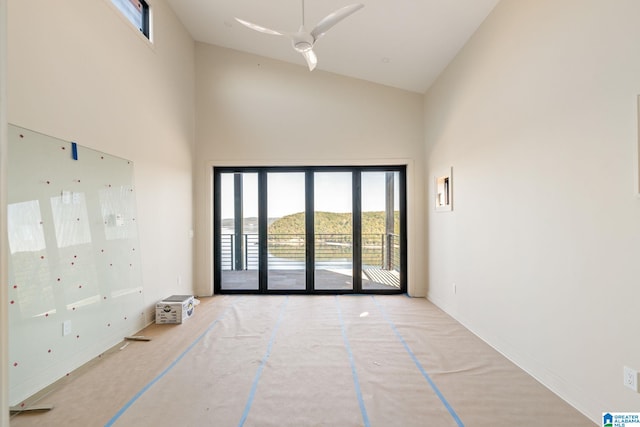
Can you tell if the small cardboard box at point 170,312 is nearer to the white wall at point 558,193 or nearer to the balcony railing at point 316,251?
the balcony railing at point 316,251

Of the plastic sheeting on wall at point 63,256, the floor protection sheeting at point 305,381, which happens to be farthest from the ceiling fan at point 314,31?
the floor protection sheeting at point 305,381

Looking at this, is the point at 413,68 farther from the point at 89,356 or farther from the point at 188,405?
the point at 89,356

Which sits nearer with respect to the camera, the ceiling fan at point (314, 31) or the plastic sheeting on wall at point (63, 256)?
the plastic sheeting on wall at point (63, 256)

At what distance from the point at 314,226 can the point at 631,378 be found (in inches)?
152

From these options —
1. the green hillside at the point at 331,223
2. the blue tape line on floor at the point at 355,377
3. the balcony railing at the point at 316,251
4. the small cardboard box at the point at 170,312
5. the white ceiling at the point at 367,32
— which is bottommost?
the blue tape line on floor at the point at 355,377

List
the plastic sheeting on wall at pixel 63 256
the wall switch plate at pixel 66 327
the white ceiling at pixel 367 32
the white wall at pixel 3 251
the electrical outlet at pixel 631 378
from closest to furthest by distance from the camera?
the white wall at pixel 3 251 < the electrical outlet at pixel 631 378 < the plastic sheeting on wall at pixel 63 256 < the wall switch plate at pixel 66 327 < the white ceiling at pixel 367 32

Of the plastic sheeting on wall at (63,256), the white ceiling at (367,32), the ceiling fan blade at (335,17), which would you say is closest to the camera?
the plastic sheeting on wall at (63,256)

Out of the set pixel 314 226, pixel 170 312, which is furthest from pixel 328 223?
pixel 170 312

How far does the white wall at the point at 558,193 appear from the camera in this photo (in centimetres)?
172

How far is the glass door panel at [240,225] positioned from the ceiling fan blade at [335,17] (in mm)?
2859

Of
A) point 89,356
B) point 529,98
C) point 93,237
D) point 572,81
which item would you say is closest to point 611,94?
point 572,81

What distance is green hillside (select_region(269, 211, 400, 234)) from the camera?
493 centimetres

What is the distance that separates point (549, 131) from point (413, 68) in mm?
2478

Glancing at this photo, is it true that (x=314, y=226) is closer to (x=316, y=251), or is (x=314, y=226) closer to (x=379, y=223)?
(x=316, y=251)
